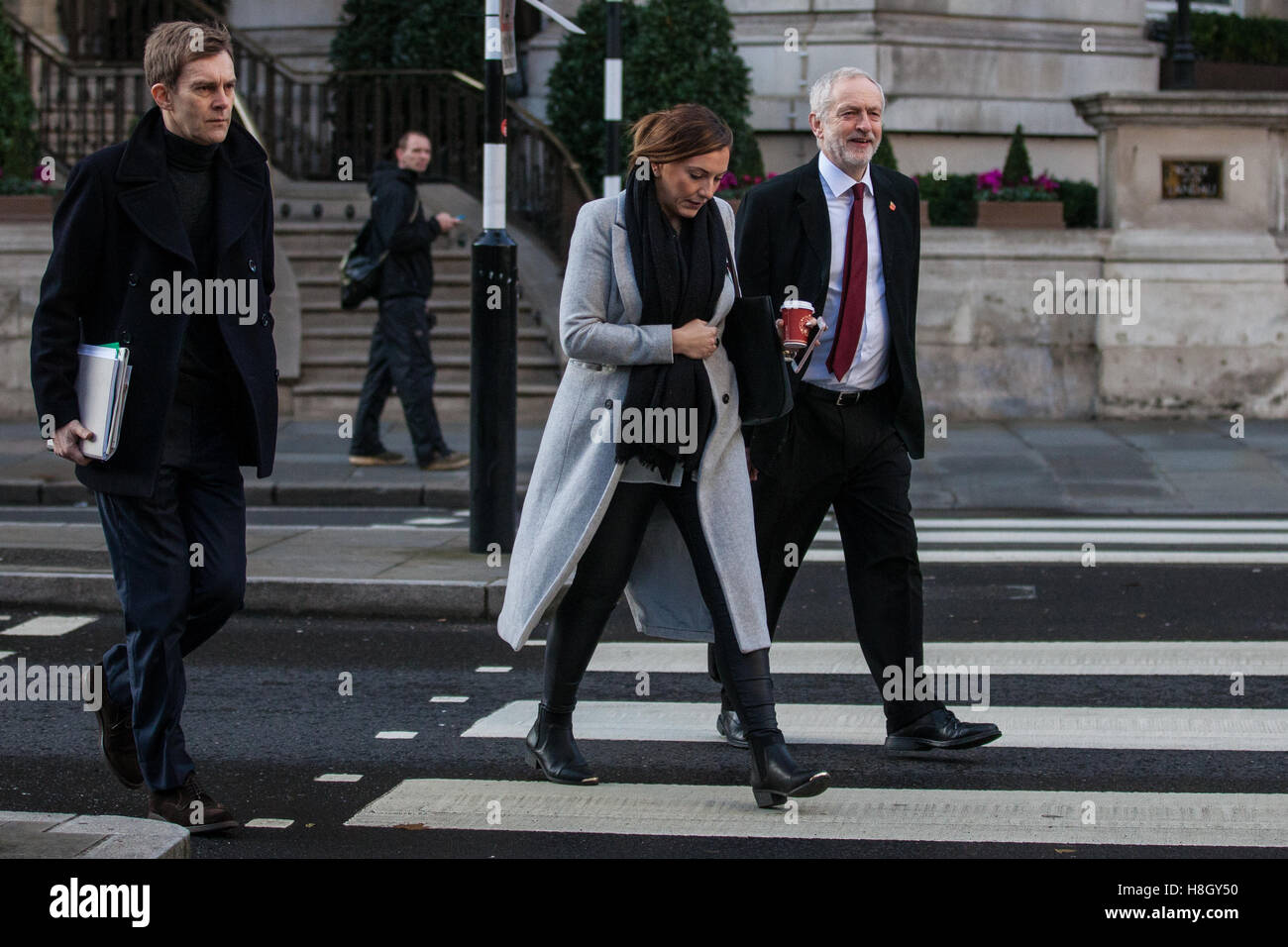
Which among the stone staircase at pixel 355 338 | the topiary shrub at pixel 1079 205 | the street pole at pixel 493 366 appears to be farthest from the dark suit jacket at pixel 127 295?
the topiary shrub at pixel 1079 205

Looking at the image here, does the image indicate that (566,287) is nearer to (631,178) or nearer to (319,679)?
(631,178)

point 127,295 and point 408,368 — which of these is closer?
point 127,295

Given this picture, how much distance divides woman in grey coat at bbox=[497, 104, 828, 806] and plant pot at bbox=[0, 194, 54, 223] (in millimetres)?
11603

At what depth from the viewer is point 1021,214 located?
51.8 ft

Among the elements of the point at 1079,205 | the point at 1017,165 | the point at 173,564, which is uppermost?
the point at 1017,165

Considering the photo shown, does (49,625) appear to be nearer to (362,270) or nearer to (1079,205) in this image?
(362,270)

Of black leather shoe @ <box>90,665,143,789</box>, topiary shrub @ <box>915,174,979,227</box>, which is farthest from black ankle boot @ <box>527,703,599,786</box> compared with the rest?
topiary shrub @ <box>915,174,979,227</box>

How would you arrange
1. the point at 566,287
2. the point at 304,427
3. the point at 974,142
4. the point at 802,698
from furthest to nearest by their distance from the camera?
the point at 974,142, the point at 304,427, the point at 802,698, the point at 566,287

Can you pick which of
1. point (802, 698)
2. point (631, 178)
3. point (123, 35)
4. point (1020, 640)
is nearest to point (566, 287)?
point (631, 178)

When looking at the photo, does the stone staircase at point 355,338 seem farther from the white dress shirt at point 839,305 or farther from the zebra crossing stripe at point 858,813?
the zebra crossing stripe at point 858,813

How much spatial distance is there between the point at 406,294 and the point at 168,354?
788cm

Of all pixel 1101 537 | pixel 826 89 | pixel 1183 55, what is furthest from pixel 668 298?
pixel 1183 55

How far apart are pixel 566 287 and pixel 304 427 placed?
9992 millimetres

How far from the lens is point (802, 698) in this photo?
261 inches
